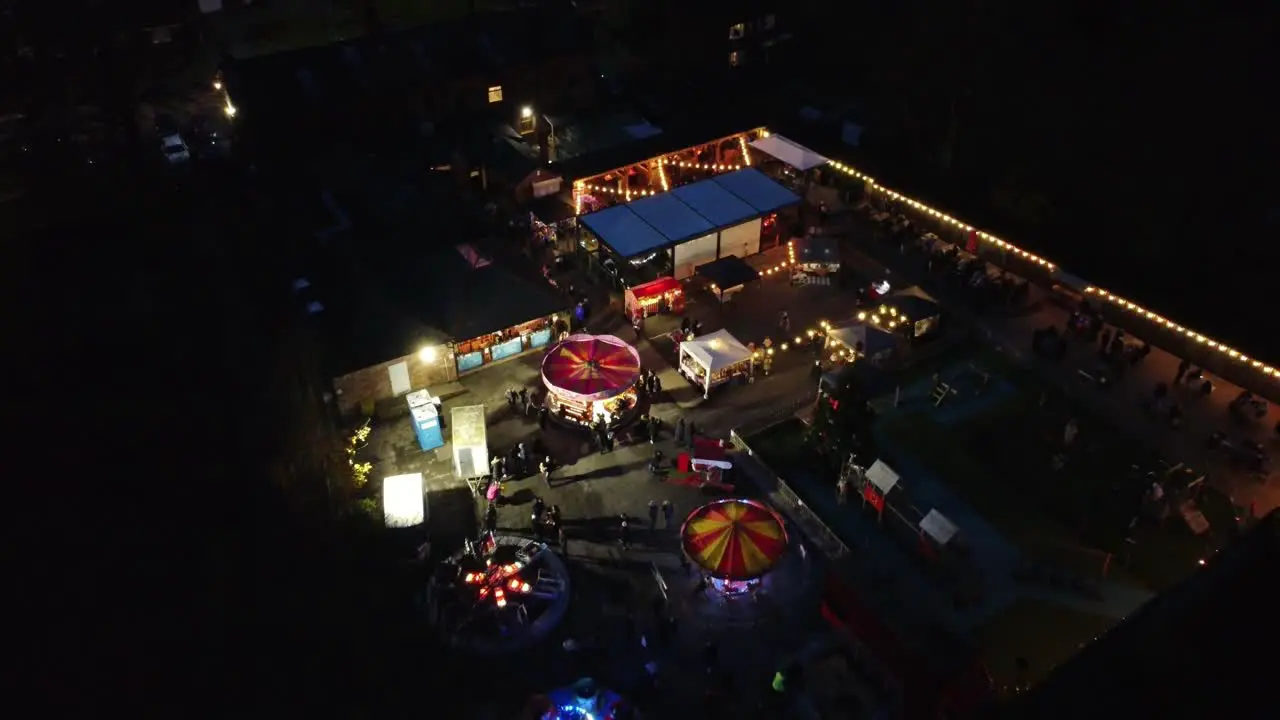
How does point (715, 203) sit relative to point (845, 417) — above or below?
above

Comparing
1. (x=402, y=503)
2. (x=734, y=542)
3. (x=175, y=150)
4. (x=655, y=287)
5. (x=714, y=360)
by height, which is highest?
(x=175, y=150)

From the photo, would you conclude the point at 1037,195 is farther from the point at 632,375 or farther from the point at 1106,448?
the point at 632,375

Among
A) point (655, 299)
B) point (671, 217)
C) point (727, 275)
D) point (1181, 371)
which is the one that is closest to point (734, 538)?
point (655, 299)

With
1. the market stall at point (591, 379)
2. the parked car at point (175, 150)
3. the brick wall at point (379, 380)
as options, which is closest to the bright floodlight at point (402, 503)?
the brick wall at point (379, 380)

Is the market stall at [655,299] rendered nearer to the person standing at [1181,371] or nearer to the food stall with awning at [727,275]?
the food stall with awning at [727,275]

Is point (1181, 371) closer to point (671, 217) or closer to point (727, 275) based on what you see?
point (727, 275)

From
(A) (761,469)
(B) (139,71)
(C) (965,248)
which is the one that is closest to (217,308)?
(A) (761,469)
